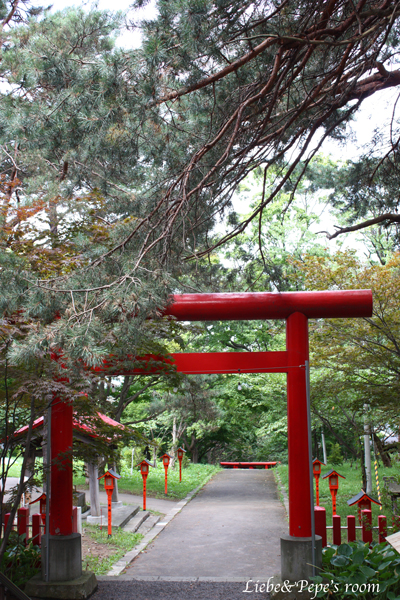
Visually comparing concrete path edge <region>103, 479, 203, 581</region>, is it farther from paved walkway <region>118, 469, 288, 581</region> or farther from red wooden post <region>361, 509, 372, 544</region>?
red wooden post <region>361, 509, 372, 544</region>

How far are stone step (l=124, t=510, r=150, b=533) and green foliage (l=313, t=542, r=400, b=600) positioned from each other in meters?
5.19

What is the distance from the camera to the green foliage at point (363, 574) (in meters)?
5.04

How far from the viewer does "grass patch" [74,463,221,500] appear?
15.0 m

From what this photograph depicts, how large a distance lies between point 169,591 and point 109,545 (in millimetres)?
2570

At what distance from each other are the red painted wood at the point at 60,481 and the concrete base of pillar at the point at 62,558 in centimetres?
13

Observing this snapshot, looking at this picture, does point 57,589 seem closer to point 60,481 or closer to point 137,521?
point 60,481

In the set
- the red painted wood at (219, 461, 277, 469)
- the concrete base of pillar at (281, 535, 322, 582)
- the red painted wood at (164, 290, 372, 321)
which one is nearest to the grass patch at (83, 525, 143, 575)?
the concrete base of pillar at (281, 535, 322, 582)

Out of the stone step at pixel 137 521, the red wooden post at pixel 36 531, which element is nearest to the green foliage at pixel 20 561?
the red wooden post at pixel 36 531

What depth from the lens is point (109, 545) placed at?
859 cm

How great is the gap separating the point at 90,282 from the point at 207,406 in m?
8.94

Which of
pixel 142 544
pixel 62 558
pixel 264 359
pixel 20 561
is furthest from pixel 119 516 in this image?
pixel 264 359

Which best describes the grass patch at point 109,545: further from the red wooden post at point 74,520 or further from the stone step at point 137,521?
the red wooden post at point 74,520

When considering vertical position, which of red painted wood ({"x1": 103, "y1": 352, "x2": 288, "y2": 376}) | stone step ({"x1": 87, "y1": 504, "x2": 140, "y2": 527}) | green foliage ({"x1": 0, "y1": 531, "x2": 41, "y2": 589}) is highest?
red painted wood ({"x1": 103, "y1": 352, "x2": 288, "y2": 376})

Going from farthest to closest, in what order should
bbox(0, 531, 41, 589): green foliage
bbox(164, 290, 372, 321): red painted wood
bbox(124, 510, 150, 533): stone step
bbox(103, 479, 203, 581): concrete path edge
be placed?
bbox(124, 510, 150, 533): stone step
bbox(103, 479, 203, 581): concrete path edge
bbox(164, 290, 372, 321): red painted wood
bbox(0, 531, 41, 589): green foliage
